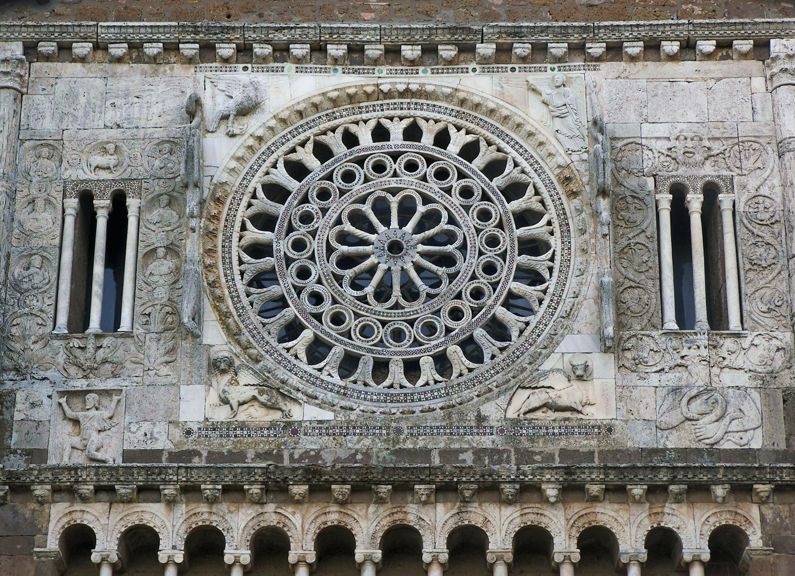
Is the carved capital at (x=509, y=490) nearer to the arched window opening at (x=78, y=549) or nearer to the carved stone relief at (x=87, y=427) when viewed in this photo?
the carved stone relief at (x=87, y=427)

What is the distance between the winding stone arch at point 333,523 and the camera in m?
24.1

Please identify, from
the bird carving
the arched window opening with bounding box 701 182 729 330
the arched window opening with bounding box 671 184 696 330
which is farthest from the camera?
the bird carving

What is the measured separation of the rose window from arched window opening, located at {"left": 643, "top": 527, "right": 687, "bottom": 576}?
2.32 m

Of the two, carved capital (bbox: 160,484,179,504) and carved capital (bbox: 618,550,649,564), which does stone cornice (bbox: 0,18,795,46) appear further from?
carved capital (bbox: 618,550,649,564)

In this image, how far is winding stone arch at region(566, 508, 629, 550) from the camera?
2403 cm

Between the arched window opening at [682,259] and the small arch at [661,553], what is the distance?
243 centimetres

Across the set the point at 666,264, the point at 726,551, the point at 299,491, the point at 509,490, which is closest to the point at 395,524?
the point at 299,491

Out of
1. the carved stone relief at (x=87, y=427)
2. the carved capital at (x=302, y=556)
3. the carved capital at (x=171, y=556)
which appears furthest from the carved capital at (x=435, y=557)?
the carved stone relief at (x=87, y=427)

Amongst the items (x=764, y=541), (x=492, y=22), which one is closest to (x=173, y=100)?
(x=492, y=22)

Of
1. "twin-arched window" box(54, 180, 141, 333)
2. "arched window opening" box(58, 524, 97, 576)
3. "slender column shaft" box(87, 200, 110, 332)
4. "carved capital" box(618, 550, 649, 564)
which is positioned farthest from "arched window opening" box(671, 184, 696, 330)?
"arched window opening" box(58, 524, 97, 576)

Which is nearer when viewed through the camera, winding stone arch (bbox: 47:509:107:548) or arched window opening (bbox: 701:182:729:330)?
winding stone arch (bbox: 47:509:107:548)

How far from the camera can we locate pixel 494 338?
2545cm

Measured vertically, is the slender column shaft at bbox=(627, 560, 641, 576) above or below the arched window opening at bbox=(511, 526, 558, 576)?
below

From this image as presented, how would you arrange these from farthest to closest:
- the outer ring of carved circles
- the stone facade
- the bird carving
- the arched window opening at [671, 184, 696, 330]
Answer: the bird carving → the arched window opening at [671, 184, 696, 330] → the outer ring of carved circles → the stone facade
